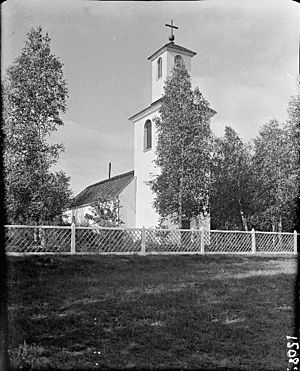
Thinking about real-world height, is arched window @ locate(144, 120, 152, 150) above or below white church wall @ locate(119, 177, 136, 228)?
above

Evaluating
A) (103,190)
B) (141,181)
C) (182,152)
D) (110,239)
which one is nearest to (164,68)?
(182,152)

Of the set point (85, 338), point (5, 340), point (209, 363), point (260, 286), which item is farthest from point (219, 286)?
point (5, 340)

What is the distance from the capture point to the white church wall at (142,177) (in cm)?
206

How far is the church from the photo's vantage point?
1944 millimetres

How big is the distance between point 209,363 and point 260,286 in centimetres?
107

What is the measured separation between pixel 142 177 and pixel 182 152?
0.37 m

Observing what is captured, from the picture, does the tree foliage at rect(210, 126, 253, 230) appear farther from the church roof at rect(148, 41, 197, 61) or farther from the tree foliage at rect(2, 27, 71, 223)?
the tree foliage at rect(2, 27, 71, 223)

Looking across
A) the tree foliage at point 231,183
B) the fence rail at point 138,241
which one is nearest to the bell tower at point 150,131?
the fence rail at point 138,241

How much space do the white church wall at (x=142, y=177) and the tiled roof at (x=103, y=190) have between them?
0.08m

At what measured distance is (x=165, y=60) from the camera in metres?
2.06

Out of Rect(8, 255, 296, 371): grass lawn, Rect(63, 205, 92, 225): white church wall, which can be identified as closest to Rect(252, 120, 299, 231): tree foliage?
Rect(8, 255, 296, 371): grass lawn

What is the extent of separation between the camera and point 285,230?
211cm

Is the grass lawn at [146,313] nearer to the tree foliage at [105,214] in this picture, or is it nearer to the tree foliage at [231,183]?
the tree foliage at [105,214]

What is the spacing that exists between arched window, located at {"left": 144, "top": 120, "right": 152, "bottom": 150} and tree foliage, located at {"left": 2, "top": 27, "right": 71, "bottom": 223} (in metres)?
0.50
